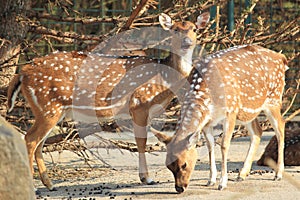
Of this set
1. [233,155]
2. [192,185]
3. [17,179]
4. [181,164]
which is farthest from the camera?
[233,155]

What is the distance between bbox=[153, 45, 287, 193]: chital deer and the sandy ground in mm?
197

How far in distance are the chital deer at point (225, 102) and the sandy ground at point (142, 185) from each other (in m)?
0.20

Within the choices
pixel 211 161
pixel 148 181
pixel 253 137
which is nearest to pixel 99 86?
pixel 148 181

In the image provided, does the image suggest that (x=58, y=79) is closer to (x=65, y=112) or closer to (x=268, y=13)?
(x=65, y=112)

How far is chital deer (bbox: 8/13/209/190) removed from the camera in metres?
7.92

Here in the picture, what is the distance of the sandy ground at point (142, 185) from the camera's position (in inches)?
284

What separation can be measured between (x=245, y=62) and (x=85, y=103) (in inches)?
66.0

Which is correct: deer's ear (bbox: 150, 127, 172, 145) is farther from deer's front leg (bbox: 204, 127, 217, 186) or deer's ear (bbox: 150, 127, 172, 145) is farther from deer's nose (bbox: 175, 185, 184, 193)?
deer's front leg (bbox: 204, 127, 217, 186)

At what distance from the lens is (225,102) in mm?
7488

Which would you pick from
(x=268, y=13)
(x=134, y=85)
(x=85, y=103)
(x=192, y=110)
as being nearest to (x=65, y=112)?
(x=85, y=103)

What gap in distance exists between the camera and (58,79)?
800 cm

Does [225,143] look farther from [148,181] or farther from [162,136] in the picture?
[148,181]

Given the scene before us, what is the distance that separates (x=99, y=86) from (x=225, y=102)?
1.43 metres

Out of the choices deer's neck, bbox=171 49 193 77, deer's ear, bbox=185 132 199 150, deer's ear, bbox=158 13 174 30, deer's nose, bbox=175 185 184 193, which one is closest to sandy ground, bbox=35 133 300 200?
deer's nose, bbox=175 185 184 193
